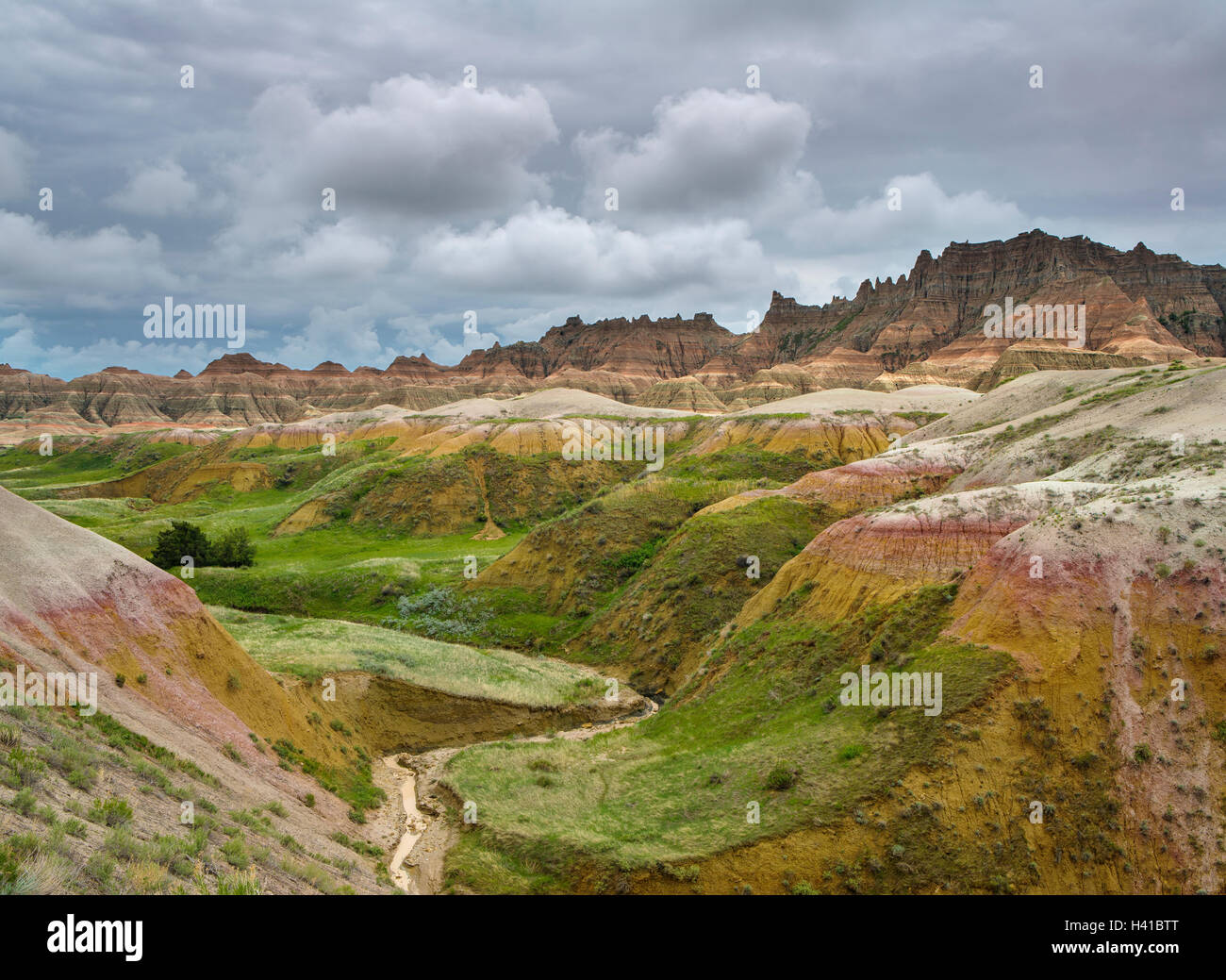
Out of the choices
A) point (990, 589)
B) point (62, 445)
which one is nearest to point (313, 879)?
point (990, 589)

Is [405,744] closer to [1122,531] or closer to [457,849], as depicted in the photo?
[457,849]

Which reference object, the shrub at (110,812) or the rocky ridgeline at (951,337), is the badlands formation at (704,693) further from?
the rocky ridgeline at (951,337)

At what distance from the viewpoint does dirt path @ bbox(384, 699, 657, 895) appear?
18.1 meters

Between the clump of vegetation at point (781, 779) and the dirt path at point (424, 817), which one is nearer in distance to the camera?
the dirt path at point (424, 817)

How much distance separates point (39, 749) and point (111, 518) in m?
65.2

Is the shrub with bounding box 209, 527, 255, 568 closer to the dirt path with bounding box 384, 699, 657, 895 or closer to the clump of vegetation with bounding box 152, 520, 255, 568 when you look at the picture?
the clump of vegetation with bounding box 152, 520, 255, 568

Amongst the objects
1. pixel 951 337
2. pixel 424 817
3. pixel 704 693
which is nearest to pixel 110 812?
pixel 424 817

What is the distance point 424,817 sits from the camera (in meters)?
21.7

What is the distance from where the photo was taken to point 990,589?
21031 millimetres

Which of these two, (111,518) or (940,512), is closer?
(940,512)

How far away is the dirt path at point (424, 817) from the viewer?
1809 cm

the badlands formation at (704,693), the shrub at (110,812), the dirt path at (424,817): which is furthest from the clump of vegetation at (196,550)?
the shrub at (110,812)

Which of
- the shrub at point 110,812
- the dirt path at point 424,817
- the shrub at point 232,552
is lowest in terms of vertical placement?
the dirt path at point 424,817

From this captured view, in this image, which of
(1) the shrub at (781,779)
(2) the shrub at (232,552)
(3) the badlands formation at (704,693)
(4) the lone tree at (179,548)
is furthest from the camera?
(2) the shrub at (232,552)
